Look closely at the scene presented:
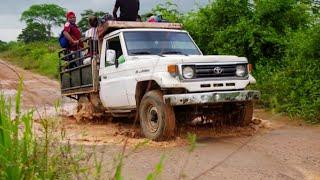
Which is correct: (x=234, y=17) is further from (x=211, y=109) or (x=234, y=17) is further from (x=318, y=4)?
(x=211, y=109)

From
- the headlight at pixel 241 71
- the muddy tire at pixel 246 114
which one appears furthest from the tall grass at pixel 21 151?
the muddy tire at pixel 246 114

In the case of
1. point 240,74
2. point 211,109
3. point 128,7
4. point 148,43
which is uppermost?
point 128,7

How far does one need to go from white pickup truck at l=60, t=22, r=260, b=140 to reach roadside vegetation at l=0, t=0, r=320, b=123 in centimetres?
212

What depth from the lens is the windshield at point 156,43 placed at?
8.62 m

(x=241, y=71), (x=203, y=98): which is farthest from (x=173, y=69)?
(x=241, y=71)

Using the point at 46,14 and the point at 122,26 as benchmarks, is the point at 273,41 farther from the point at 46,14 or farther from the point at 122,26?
the point at 46,14

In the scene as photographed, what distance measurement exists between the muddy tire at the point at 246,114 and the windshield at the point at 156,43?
140 cm

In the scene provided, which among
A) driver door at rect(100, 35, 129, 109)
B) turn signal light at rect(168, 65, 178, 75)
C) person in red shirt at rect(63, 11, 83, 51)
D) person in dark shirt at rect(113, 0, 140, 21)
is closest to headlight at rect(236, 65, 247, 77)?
turn signal light at rect(168, 65, 178, 75)

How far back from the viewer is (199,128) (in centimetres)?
845

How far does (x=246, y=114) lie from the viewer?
324 inches

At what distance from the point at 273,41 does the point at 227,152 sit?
5.78 meters

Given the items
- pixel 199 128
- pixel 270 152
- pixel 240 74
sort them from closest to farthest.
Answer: pixel 270 152 → pixel 240 74 → pixel 199 128

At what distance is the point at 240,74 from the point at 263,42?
455 centimetres

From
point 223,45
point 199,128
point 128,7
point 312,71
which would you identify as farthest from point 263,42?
point 199,128
